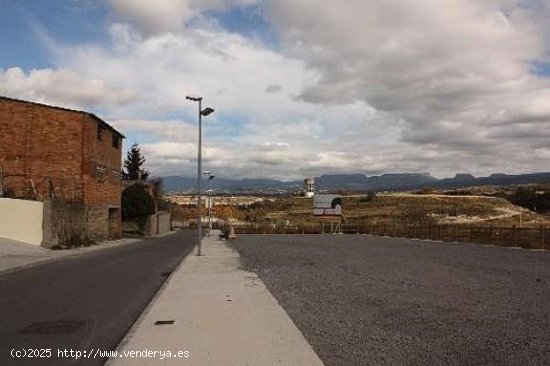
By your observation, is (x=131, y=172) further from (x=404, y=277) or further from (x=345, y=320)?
(x=345, y=320)

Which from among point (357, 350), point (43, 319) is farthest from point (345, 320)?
point (43, 319)

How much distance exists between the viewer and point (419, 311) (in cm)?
1148

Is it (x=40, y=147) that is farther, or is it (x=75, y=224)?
(x=40, y=147)

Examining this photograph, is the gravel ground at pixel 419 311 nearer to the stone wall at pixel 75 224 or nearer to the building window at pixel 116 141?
the stone wall at pixel 75 224

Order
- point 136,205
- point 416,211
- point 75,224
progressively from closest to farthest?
1. point 75,224
2. point 136,205
3. point 416,211

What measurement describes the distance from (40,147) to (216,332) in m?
37.6

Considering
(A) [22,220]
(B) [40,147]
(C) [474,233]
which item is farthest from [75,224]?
(C) [474,233]

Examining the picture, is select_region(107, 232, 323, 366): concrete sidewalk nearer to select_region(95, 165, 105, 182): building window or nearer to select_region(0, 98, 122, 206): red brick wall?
select_region(0, 98, 122, 206): red brick wall

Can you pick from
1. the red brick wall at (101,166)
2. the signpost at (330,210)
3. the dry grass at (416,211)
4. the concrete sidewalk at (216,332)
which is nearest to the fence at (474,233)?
the signpost at (330,210)

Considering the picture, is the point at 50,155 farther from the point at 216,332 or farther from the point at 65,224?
the point at 216,332

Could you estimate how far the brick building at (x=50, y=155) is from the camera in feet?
138

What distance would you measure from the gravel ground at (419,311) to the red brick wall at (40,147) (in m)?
26.0

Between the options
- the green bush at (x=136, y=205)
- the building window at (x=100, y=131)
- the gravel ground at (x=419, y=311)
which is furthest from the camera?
the green bush at (x=136, y=205)

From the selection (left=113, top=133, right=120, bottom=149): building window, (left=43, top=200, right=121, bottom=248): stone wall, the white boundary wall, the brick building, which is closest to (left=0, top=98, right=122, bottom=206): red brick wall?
the brick building
